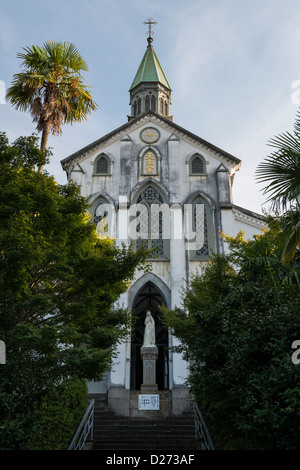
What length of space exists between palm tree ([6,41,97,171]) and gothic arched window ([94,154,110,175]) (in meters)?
9.63

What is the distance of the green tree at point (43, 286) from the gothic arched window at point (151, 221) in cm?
1068

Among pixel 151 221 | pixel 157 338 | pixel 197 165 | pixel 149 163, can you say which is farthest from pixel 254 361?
pixel 157 338

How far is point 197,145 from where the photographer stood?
2473 cm

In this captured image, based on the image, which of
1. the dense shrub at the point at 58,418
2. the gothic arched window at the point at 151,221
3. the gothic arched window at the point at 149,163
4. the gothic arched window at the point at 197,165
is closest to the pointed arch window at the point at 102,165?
the gothic arched window at the point at 149,163

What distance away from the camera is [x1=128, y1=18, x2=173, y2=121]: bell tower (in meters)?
35.5

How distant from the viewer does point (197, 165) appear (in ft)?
80.0

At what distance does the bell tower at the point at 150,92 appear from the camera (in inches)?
1398

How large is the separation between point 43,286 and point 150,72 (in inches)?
1197

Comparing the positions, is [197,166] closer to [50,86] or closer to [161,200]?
[161,200]

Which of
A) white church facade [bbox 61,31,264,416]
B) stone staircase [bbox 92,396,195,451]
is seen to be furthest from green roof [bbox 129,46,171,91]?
stone staircase [bbox 92,396,195,451]

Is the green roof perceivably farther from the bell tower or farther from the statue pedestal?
the statue pedestal

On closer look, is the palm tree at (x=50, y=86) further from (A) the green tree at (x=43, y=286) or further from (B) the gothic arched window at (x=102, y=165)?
(B) the gothic arched window at (x=102, y=165)

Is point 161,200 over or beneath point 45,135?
→ over
